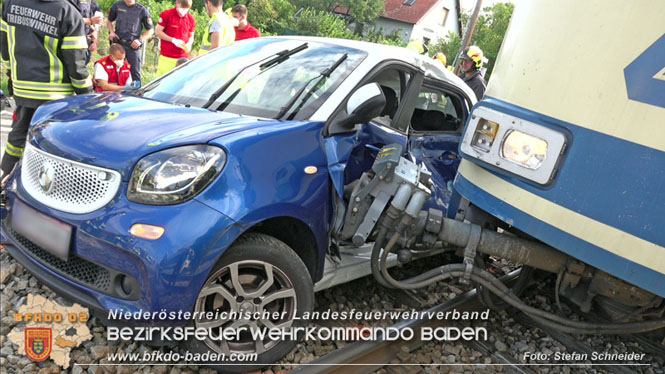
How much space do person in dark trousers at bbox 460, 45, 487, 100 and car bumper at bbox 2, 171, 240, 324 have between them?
579 cm

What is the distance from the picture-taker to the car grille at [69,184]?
235cm

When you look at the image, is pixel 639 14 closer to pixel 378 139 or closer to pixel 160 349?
pixel 378 139

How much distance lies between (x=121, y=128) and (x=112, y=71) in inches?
153

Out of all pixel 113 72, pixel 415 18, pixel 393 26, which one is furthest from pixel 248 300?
pixel 393 26

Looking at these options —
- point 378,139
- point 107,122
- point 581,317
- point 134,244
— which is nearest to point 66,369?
point 134,244

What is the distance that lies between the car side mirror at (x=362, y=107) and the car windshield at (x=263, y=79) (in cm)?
18

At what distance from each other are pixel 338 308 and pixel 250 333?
0.95 meters

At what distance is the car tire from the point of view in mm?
2502

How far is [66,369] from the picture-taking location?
8.32 feet

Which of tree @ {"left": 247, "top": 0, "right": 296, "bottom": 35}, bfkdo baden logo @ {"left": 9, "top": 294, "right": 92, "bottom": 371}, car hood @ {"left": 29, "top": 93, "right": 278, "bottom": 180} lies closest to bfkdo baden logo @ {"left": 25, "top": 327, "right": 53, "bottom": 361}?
bfkdo baden logo @ {"left": 9, "top": 294, "right": 92, "bottom": 371}

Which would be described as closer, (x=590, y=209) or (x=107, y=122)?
(x=590, y=209)

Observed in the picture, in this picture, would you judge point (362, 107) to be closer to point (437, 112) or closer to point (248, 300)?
point (248, 300)

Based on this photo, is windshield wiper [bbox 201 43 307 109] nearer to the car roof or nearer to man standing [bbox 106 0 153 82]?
the car roof

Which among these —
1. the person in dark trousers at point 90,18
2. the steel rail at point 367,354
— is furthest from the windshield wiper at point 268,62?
the person in dark trousers at point 90,18
